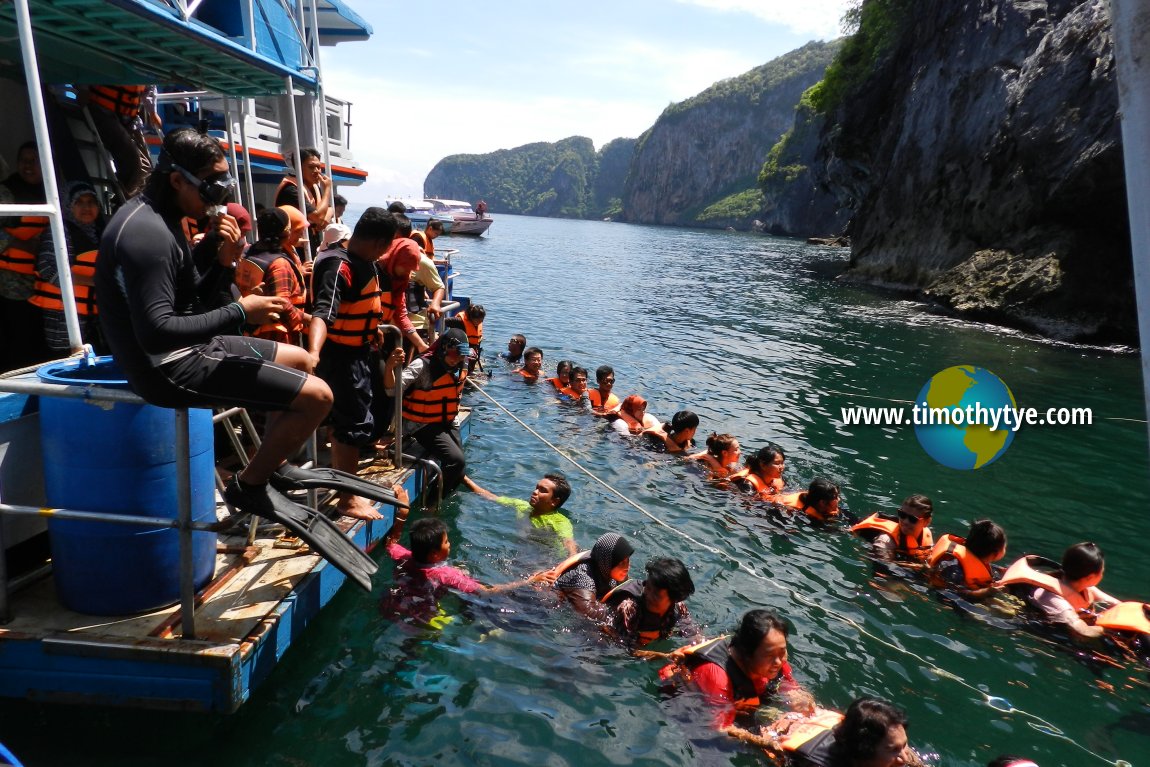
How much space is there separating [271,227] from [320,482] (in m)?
2.63

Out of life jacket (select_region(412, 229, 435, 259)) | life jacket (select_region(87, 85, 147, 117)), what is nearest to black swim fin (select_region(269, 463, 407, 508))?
life jacket (select_region(87, 85, 147, 117))

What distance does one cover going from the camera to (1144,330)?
192 cm

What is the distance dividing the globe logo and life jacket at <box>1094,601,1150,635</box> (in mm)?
5095

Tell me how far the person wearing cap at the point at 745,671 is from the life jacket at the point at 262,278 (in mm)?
4088

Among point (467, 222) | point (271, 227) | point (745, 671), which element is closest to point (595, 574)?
point (745, 671)

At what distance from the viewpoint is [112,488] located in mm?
3998

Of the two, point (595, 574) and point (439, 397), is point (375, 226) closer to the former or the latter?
point (439, 397)

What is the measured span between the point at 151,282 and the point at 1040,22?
111ft

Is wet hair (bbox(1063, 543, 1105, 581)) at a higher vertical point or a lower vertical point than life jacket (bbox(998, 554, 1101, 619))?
higher

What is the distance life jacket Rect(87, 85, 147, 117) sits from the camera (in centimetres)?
738

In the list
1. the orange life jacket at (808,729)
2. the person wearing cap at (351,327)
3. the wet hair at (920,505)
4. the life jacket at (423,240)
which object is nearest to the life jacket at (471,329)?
the life jacket at (423,240)

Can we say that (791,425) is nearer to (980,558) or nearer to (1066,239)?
(980,558)

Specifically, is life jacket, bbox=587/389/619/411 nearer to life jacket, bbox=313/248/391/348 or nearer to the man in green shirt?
the man in green shirt

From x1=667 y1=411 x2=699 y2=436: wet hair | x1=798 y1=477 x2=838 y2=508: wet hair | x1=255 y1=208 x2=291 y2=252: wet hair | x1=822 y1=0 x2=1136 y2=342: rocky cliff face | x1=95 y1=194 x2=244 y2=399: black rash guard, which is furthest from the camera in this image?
x1=822 y1=0 x2=1136 y2=342: rocky cliff face
